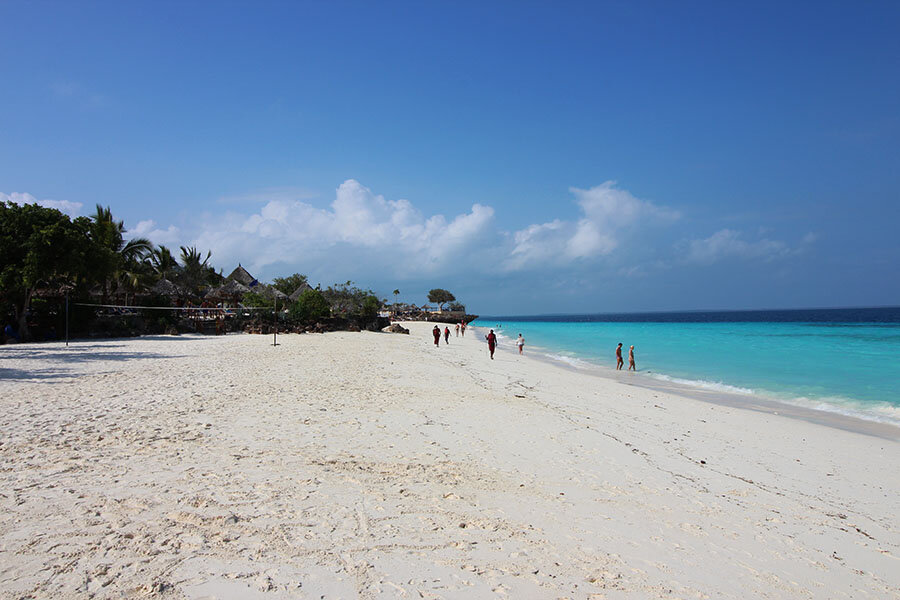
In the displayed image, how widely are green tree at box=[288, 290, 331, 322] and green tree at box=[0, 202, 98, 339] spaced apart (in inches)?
568

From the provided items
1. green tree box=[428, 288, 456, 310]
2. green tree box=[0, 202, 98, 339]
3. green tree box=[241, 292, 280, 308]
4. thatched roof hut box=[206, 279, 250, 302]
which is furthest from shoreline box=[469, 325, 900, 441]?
green tree box=[428, 288, 456, 310]

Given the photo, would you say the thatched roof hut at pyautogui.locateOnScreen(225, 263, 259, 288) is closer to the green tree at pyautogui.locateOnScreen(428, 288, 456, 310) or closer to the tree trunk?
the tree trunk

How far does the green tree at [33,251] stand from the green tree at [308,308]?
14.4 meters

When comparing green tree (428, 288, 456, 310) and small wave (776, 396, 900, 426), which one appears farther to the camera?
green tree (428, 288, 456, 310)

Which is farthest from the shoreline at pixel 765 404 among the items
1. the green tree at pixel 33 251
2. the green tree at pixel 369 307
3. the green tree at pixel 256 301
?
the green tree at pixel 369 307

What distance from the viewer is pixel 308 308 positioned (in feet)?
118

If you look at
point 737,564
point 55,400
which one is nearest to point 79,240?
point 55,400

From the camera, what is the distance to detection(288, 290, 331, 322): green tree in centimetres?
3509

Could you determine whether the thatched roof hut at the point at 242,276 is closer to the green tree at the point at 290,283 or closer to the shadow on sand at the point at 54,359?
the green tree at the point at 290,283

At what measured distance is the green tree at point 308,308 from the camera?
35.1 metres

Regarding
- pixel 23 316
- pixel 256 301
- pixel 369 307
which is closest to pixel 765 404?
pixel 23 316

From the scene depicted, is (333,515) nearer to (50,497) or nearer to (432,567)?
(432,567)

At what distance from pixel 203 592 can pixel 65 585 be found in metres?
0.75

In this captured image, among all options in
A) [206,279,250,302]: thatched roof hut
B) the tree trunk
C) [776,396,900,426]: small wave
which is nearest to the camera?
[776,396,900,426]: small wave
